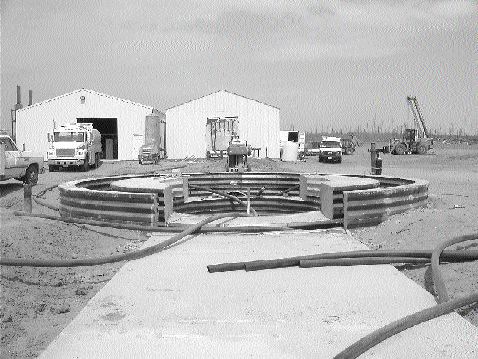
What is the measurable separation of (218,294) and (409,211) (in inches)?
246

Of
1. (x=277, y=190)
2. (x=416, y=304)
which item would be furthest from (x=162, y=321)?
(x=277, y=190)

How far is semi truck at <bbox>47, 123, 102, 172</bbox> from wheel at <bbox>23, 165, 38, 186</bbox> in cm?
1084

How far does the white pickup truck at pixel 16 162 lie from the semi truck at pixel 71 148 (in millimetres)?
10700

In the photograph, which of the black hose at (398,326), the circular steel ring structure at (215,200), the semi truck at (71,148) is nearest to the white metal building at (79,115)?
the semi truck at (71,148)

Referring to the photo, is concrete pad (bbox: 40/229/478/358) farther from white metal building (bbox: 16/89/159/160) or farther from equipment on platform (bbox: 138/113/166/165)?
white metal building (bbox: 16/89/159/160)

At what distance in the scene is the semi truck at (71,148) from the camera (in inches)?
1261

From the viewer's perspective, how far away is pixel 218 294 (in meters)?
5.47

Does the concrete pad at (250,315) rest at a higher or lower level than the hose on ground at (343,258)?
lower

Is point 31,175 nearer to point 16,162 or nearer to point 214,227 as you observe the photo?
point 16,162

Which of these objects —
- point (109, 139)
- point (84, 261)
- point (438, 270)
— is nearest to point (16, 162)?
point (84, 261)

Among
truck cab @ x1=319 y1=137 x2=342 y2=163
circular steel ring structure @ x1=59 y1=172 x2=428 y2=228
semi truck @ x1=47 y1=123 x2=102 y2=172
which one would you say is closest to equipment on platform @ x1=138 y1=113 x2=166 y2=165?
semi truck @ x1=47 y1=123 x2=102 y2=172

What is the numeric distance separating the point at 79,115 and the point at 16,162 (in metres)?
27.0

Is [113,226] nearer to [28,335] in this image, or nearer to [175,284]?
[175,284]

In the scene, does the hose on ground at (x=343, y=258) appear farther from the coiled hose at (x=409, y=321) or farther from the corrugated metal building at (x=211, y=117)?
the corrugated metal building at (x=211, y=117)
